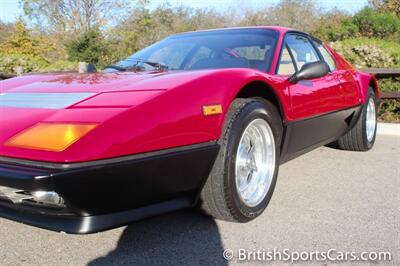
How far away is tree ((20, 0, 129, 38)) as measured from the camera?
26188mm

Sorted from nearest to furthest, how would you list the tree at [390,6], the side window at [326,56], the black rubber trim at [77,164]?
the black rubber trim at [77,164] < the side window at [326,56] < the tree at [390,6]

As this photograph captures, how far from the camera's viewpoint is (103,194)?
1.67m

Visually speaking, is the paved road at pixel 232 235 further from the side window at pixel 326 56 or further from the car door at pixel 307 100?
the side window at pixel 326 56

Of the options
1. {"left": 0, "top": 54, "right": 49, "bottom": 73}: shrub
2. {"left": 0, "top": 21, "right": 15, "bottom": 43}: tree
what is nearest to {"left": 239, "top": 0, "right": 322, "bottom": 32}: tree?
{"left": 0, "top": 54, "right": 49, "bottom": 73}: shrub

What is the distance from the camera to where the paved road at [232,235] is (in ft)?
6.47

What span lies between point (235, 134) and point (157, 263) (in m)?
0.74

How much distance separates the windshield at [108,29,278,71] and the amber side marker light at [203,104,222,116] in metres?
0.81

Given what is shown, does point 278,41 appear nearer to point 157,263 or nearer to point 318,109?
point 318,109

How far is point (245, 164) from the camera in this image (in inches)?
98.4

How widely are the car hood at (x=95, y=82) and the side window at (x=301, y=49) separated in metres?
1.29

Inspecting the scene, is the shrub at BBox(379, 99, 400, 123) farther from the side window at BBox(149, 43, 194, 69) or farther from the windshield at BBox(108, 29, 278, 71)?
the side window at BBox(149, 43, 194, 69)

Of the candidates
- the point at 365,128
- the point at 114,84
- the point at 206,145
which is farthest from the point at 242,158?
the point at 365,128

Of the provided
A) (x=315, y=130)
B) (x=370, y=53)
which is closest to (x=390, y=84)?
(x=370, y=53)

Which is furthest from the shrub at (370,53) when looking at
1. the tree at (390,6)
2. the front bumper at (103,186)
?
the tree at (390,6)
